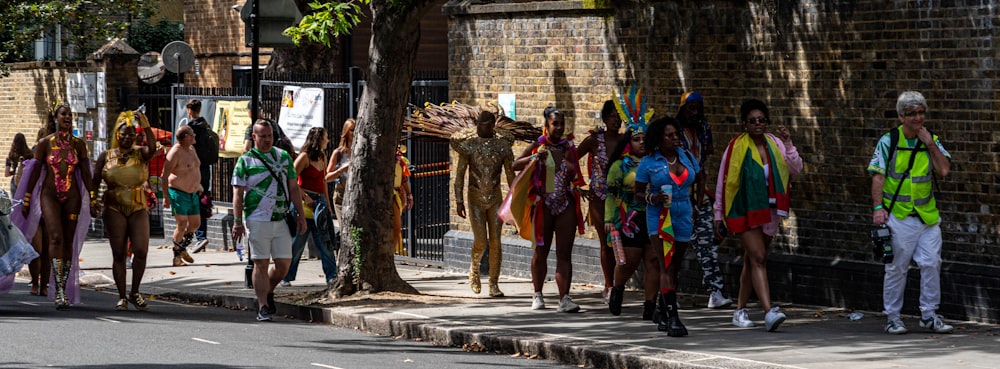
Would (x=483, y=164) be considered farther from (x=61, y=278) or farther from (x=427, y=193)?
(x=427, y=193)

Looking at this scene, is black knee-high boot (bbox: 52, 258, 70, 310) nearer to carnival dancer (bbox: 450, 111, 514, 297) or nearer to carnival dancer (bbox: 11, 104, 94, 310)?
carnival dancer (bbox: 11, 104, 94, 310)

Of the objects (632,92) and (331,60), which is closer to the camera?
(632,92)

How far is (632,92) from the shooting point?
13844 mm

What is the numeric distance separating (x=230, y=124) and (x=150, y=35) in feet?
46.8

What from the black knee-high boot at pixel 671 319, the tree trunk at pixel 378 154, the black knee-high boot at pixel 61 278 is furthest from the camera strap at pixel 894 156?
the black knee-high boot at pixel 61 278

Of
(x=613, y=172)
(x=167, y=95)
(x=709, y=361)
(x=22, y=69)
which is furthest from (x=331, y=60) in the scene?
(x=709, y=361)

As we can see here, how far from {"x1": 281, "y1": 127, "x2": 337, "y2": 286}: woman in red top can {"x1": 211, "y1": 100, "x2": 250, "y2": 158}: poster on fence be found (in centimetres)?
547

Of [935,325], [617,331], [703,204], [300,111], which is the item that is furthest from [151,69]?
[935,325]

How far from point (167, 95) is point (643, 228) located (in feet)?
40.7

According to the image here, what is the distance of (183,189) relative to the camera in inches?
728

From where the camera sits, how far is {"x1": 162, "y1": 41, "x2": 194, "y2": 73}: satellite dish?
23.7 meters

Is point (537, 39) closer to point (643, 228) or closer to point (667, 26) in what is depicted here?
point (667, 26)

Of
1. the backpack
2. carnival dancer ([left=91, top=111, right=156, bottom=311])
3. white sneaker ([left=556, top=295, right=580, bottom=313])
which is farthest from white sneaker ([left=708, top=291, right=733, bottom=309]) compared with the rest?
the backpack

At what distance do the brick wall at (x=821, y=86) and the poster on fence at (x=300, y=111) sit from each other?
4.22 metres
